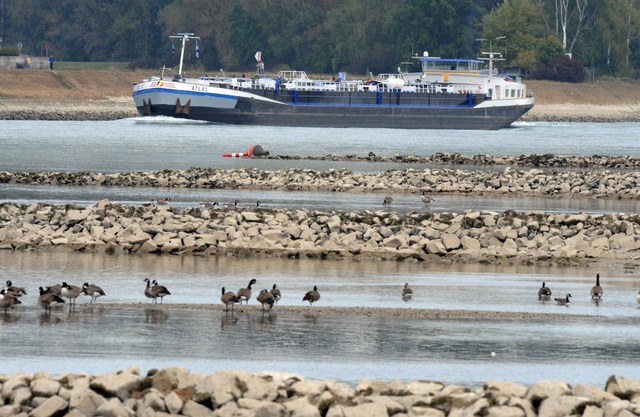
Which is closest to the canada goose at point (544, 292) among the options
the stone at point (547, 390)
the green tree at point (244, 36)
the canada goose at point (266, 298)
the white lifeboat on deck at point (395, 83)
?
the canada goose at point (266, 298)

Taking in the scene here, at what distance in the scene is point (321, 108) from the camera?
12344 centimetres

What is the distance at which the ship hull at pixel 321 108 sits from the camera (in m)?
121

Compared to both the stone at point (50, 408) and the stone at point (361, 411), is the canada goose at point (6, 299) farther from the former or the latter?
the stone at point (361, 411)

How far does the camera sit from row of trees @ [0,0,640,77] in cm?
15725

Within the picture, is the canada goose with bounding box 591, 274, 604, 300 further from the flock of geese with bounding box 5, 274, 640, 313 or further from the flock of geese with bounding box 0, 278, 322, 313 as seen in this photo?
the flock of geese with bounding box 0, 278, 322, 313

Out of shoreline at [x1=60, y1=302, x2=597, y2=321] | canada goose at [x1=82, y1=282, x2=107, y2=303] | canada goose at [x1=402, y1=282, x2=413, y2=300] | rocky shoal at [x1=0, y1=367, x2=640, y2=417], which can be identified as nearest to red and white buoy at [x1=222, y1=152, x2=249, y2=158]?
canada goose at [x1=402, y1=282, x2=413, y2=300]

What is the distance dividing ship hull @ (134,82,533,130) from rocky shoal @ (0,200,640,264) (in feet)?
283

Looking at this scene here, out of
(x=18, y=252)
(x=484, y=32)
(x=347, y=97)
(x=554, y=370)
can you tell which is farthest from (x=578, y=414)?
A: (x=484, y=32)

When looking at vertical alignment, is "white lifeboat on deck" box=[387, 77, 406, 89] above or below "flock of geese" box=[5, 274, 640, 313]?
→ above

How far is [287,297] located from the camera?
24.5 m

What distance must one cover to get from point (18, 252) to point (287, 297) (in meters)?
8.45

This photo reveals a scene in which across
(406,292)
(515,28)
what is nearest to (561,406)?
(406,292)

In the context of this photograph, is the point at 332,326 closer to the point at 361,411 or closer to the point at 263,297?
the point at 263,297

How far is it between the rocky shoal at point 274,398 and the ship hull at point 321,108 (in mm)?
105700
